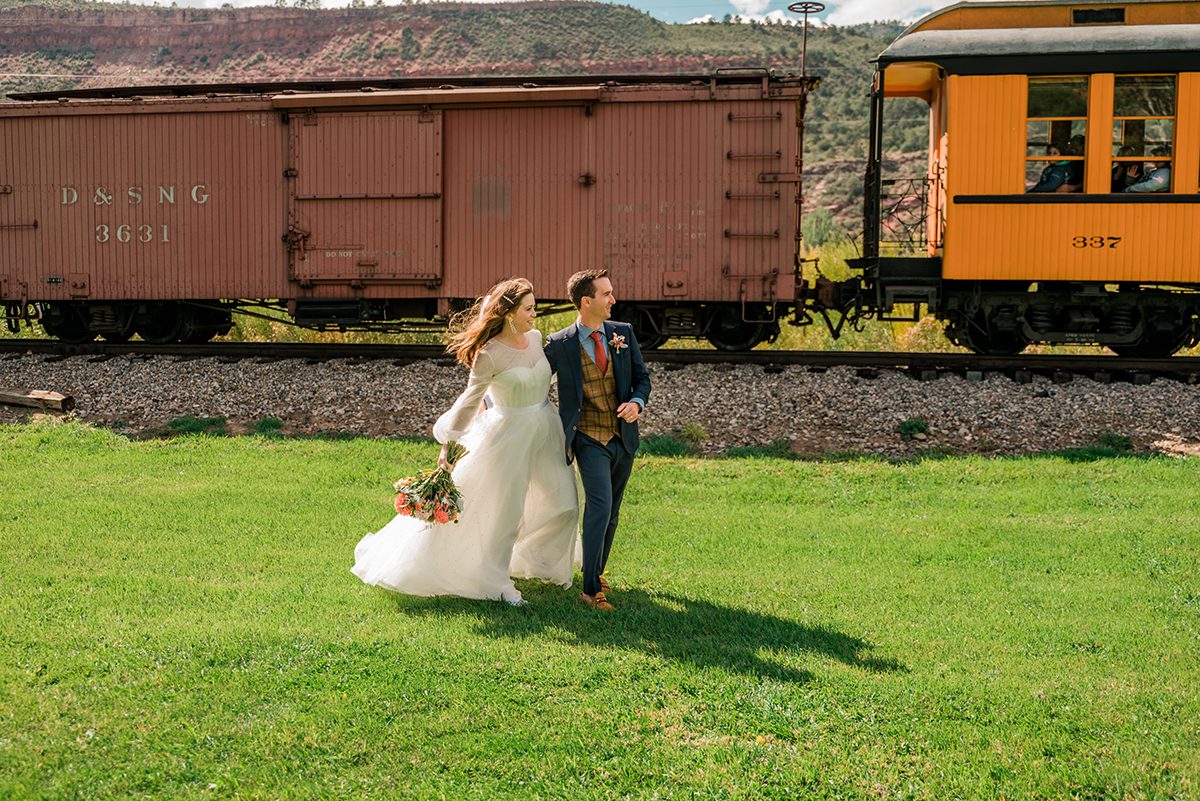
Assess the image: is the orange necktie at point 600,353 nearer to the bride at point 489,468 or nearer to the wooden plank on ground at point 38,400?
the bride at point 489,468

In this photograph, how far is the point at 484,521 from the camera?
6008mm

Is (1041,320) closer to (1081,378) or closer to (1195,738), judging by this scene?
(1081,378)

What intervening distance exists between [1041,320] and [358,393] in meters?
8.13

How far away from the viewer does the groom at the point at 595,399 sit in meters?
5.81

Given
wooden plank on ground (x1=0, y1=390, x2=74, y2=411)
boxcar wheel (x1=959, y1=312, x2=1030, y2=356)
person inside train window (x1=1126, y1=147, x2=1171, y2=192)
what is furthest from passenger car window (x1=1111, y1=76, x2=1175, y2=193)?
wooden plank on ground (x1=0, y1=390, x2=74, y2=411)

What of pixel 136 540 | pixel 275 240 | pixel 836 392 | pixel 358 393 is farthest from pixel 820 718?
pixel 275 240

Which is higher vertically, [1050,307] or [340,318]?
[1050,307]

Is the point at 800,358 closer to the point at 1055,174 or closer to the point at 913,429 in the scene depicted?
the point at 913,429

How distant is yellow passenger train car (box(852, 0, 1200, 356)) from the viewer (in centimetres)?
1186

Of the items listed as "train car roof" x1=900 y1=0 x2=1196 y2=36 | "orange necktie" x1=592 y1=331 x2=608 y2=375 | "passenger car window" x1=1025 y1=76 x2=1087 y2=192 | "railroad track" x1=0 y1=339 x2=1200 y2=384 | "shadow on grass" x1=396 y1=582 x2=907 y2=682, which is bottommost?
"shadow on grass" x1=396 y1=582 x2=907 y2=682

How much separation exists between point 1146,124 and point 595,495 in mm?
9321

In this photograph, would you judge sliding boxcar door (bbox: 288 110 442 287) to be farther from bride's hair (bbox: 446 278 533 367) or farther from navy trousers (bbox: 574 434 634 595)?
navy trousers (bbox: 574 434 634 595)

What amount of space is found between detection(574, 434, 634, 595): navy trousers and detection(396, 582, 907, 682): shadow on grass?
23 cm

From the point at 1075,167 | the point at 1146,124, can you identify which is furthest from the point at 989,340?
the point at 1146,124
